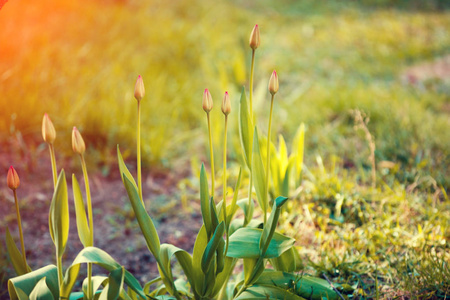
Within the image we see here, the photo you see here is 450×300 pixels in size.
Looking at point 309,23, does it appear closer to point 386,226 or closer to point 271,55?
point 271,55

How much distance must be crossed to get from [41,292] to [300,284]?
27.2 inches

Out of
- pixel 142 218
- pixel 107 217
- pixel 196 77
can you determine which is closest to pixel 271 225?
pixel 142 218

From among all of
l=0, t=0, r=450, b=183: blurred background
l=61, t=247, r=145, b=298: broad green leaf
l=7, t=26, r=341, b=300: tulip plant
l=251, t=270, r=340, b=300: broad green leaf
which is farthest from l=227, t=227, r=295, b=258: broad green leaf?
l=0, t=0, r=450, b=183: blurred background

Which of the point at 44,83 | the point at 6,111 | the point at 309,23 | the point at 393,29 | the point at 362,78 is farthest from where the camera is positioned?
the point at 309,23

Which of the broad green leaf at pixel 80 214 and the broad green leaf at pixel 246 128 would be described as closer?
the broad green leaf at pixel 80 214

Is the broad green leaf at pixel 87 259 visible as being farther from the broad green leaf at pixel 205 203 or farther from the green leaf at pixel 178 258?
the broad green leaf at pixel 205 203

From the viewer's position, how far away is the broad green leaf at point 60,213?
893mm

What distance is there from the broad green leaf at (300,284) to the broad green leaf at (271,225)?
0.14m

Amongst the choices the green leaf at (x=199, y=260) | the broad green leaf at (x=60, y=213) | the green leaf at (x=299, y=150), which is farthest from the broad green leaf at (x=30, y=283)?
the green leaf at (x=299, y=150)

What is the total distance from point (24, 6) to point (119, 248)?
8.94 ft

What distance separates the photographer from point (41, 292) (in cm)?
93

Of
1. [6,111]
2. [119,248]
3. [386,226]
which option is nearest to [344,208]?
[386,226]

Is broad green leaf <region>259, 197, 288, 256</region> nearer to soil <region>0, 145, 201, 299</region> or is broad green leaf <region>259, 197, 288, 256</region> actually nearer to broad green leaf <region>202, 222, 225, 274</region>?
broad green leaf <region>202, 222, 225, 274</region>

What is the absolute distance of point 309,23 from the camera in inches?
220
